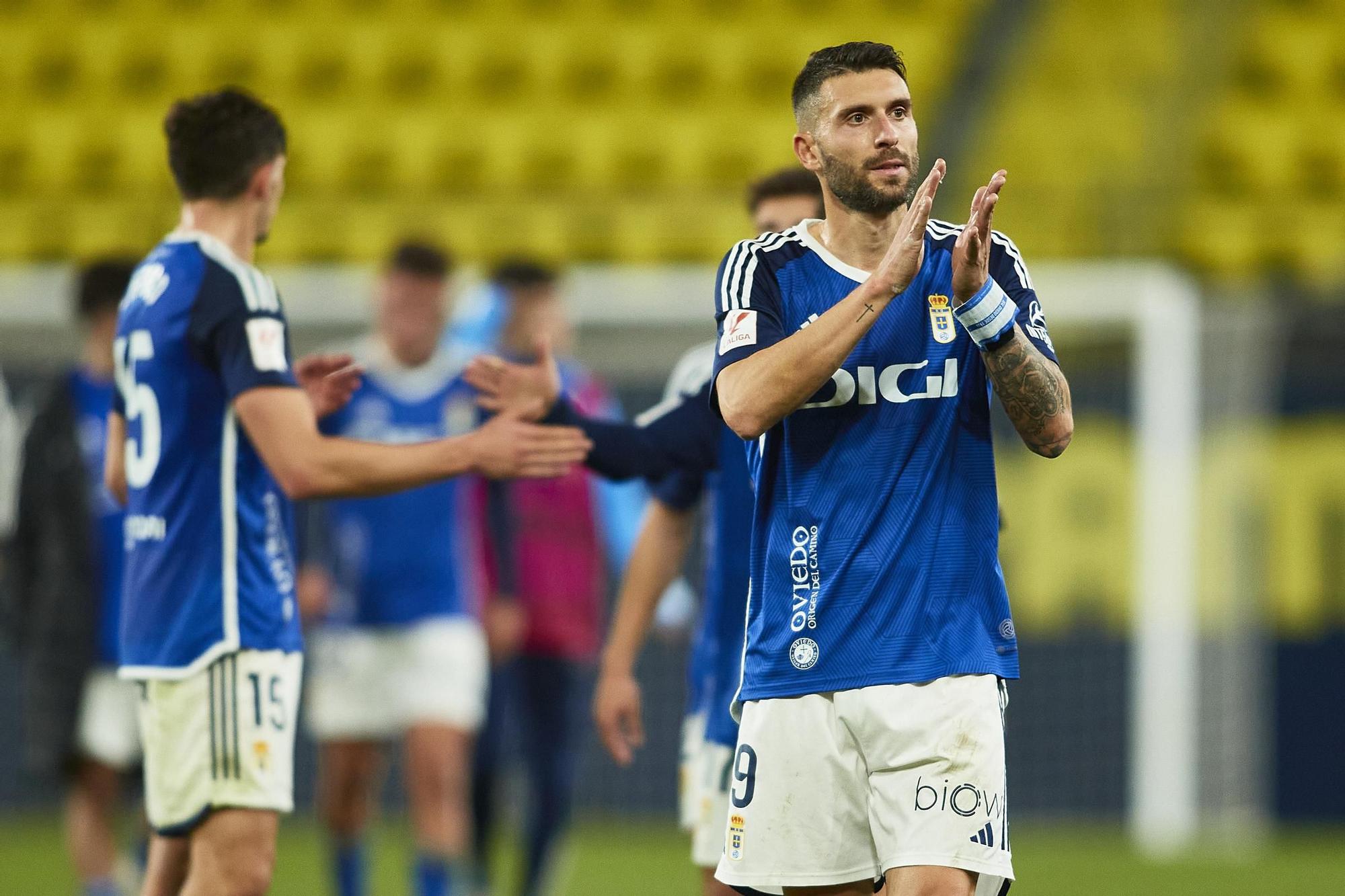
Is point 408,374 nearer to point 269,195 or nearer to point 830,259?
point 269,195

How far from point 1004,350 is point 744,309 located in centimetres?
53

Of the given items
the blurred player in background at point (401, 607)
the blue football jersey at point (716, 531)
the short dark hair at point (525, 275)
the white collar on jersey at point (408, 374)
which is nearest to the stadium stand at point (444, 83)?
the short dark hair at point (525, 275)

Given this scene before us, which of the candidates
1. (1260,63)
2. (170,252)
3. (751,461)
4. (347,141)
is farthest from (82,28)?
(751,461)

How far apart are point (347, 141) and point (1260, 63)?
621 cm

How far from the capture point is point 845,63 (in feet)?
12.3

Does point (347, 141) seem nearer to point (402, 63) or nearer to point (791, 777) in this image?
point (402, 63)

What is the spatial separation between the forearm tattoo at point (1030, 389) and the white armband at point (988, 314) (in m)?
0.04

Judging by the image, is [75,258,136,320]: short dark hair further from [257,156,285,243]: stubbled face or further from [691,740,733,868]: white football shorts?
[691,740,733,868]: white football shorts

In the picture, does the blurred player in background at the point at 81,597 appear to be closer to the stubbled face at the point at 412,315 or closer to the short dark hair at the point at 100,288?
the short dark hair at the point at 100,288

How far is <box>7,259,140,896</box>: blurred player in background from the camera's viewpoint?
266 inches

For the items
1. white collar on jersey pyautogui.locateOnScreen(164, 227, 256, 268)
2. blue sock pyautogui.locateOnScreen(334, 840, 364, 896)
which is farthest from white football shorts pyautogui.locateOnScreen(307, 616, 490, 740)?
white collar on jersey pyautogui.locateOnScreen(164, 227, 256, 268)

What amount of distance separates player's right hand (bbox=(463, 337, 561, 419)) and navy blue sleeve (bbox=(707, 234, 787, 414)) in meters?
0.79

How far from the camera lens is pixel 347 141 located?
41.3ft

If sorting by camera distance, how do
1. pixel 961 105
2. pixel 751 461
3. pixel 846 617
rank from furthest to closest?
pixel 961 105
pixel 751 461
pixel 846 617
